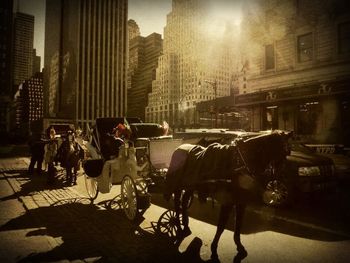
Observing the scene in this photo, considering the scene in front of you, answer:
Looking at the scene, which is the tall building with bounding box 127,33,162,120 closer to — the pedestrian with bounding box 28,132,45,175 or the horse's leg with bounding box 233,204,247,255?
the pedestrian with bounding box 28,132,45,175

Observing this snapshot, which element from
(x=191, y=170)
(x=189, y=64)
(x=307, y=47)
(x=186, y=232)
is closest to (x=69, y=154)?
(x=186, y=232)

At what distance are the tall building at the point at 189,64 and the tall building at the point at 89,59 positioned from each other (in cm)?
2306

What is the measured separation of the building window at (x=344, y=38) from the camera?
2014cm

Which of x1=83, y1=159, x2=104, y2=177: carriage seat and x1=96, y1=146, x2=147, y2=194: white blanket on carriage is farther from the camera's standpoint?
x1=83, y1=159, x2=104, y2=177: carriage seat

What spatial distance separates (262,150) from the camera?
4.72 metres

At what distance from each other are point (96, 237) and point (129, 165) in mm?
2065

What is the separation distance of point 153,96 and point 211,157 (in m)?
160

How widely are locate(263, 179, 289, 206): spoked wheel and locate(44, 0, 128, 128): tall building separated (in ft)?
401

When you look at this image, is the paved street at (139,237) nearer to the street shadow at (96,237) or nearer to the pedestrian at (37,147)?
the street shadow at (96,237)

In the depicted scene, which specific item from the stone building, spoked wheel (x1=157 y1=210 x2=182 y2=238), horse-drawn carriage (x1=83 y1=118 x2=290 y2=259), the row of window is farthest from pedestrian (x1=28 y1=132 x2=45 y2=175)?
the row of window

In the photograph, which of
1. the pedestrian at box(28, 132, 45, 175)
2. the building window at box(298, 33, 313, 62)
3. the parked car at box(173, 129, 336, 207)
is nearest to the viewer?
the parked car at box(173, 129, 336, 207)

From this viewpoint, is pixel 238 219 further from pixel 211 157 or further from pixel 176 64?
pixel 176 64

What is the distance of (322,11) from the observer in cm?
2130

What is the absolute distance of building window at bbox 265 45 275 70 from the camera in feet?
81.7
